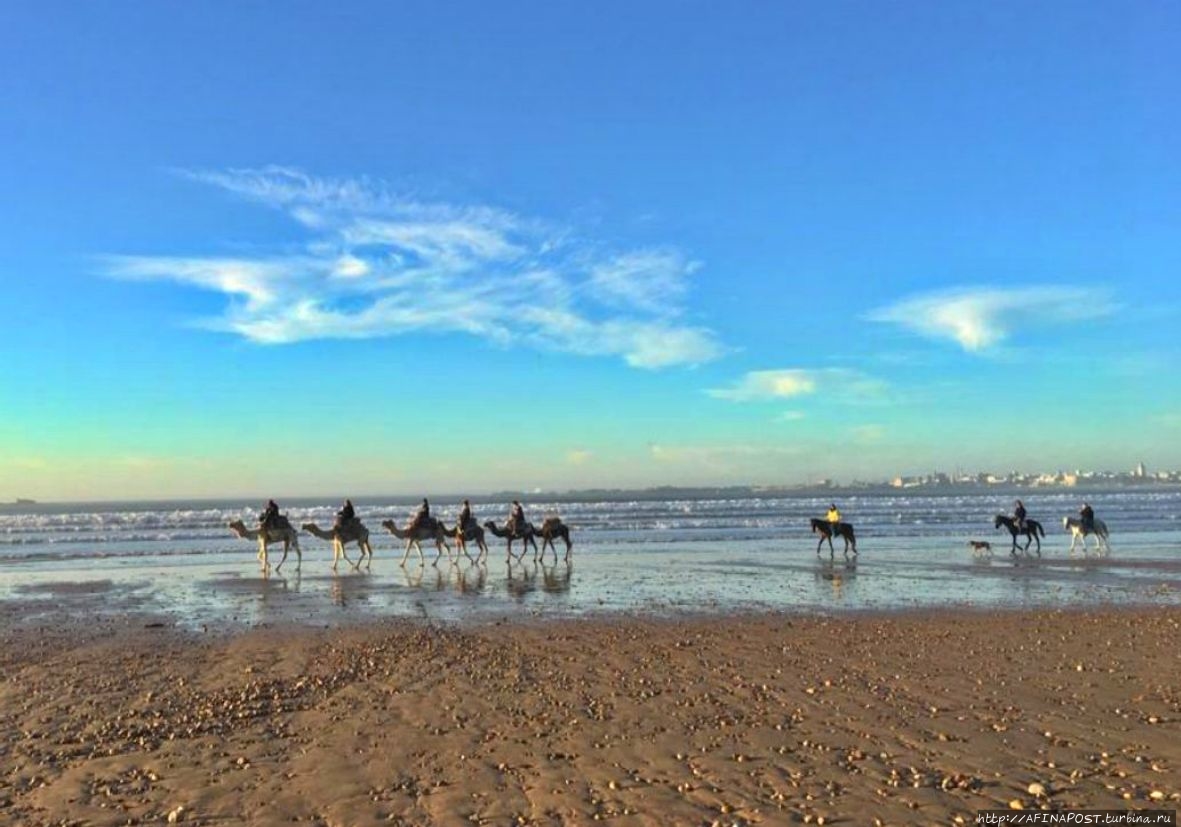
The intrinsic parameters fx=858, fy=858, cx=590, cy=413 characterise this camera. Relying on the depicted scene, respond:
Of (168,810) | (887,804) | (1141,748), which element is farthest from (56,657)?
(1141,748)

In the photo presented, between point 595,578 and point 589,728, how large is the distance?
15.1 metres

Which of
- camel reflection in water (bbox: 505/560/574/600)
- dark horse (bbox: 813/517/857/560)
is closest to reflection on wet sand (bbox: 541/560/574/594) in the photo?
camel reflection in water (bbox: 505/560/574/600)

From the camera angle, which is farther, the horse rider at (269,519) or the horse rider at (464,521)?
the horse rider at (464,521)

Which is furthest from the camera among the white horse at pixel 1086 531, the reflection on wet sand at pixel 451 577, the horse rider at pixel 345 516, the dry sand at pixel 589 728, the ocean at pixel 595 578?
the white horse at pixel 1086 531

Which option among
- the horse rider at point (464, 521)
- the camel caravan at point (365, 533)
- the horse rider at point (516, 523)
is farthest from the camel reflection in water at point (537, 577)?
the horse rider at point (464, 521)

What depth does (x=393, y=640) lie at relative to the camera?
12.9 meters

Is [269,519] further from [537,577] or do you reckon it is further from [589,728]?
[589,728]

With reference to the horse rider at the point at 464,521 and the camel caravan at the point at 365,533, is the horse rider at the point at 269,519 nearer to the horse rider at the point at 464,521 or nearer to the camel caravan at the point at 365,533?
the camel caravan at the point at 365,533

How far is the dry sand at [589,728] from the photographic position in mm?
5988

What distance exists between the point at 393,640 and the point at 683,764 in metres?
7.21

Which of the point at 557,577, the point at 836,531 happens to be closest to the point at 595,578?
the point at 557,577

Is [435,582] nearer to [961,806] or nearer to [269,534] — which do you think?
[269,534]

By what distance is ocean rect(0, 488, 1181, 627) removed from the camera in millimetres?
17062

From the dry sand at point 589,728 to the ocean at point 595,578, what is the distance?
13.6 feet
